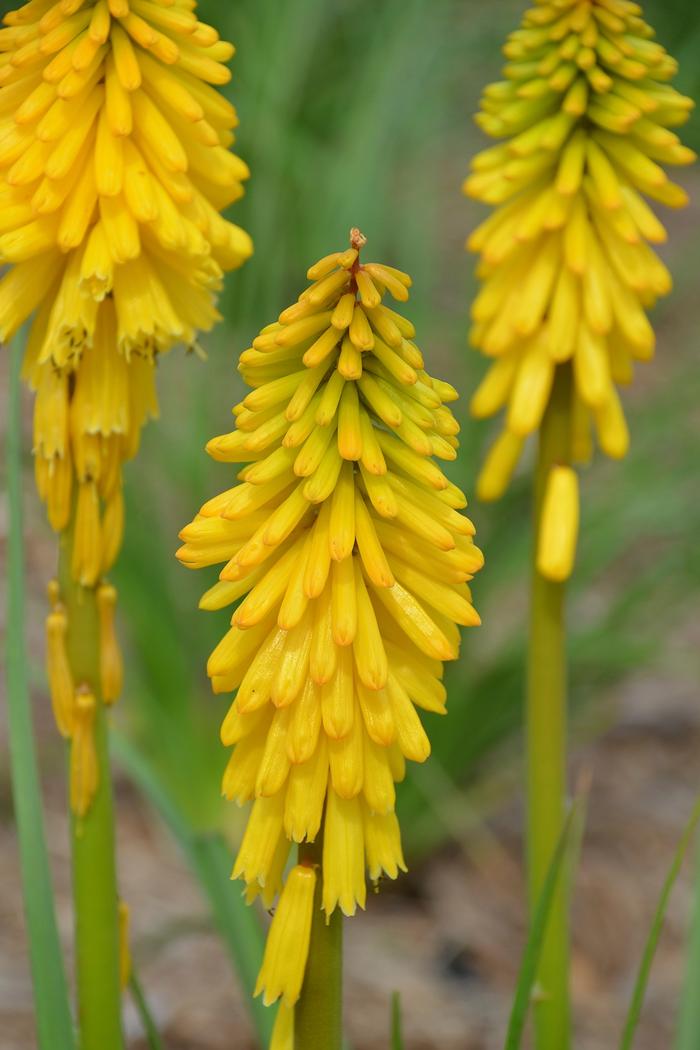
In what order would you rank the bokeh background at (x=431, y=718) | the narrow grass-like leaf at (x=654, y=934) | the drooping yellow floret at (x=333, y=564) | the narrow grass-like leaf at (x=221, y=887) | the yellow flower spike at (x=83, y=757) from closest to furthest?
the drooping yellow floret at (x=333, y=564) → the narrow grass-like leaf at (x=654, y=934) → the yellow flower spike at (x=83, y=757) → the narrow grass-like leaf at (x=221, y=887) → the bokeh background at (x=431, y=718)

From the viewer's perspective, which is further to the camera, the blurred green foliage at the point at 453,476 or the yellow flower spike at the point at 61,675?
the blurred green foliage at the point at 453,476

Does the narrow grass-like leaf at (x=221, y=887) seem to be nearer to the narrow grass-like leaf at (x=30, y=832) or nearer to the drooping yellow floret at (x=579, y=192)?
the narrow grass-like leaf at (x=30, y=832)

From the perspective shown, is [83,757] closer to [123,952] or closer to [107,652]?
[107,652]

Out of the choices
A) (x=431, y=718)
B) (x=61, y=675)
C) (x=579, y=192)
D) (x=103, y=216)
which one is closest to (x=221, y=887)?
(x=61, y=675)

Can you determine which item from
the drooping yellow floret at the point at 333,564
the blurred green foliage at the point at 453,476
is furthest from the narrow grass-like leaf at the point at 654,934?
the blurred green foliage at the point at 453,476

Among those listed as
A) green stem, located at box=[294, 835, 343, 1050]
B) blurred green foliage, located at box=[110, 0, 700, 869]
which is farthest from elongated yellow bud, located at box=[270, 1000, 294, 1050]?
blurred green foliage, located at box=[110, 0, 700, 869]
